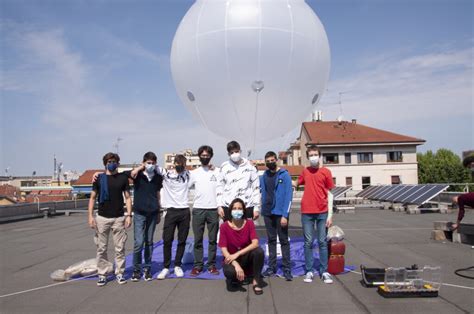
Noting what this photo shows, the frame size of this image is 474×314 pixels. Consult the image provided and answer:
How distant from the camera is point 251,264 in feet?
15.3

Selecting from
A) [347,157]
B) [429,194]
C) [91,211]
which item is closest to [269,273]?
[91,211]

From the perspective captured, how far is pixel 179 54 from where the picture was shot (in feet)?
24.3

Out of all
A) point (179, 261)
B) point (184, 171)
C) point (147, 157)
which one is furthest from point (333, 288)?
point (147, 157)

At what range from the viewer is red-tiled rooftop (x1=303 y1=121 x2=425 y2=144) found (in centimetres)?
4122

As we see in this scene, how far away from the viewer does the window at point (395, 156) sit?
136ft

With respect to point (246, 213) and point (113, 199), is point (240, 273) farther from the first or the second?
point (113, 199)

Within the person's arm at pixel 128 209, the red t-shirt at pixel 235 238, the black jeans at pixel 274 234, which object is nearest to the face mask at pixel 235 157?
the black jeans at pixel 274 234

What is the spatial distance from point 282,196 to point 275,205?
0.52 feet

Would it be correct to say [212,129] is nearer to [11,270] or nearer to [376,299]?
[11,270]

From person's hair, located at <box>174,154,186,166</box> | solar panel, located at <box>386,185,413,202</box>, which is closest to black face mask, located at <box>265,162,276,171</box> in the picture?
person's hair, located at <box>174,154,186,166</box>

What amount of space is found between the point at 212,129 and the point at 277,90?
5.93 feet

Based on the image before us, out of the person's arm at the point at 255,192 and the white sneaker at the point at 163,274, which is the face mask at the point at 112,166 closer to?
the white sneaker at the point at 163,274

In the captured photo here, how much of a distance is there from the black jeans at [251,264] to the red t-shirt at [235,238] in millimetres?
142

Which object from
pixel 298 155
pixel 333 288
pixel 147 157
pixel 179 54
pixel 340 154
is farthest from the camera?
pixel 298 155
